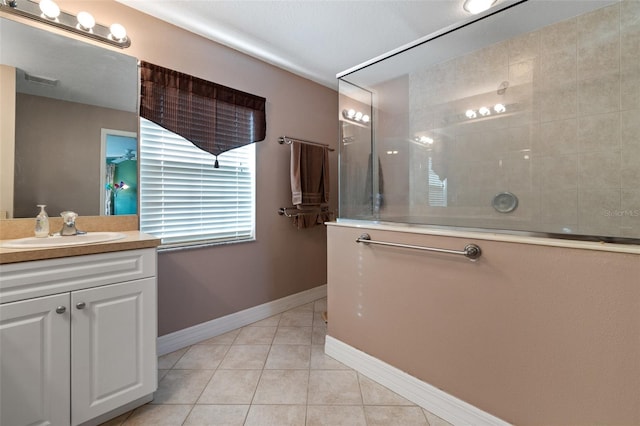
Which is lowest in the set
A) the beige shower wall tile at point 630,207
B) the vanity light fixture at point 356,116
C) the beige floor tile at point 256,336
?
the beige floor tile at point 256,336

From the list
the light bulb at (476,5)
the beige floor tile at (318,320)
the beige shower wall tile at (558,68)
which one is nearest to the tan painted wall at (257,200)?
the beige floor tile at (318,320)

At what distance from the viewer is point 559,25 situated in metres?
1.68

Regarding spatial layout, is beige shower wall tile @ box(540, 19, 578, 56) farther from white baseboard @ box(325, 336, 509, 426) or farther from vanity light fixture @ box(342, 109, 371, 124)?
white baseboard @ box(325, 336, 509, 426)

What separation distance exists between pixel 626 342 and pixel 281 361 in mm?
1653

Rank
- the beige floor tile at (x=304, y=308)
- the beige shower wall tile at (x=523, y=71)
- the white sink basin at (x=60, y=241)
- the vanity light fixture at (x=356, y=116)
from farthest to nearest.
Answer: the beige floor tile at (x=304, y=308), the vanity light fixture at (x=356, y=116), the beige shower wall tile at (x=523, y=71), the white sink basin at (x=60, y=241)

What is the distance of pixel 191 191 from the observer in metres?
2.04

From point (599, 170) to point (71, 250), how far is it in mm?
2781

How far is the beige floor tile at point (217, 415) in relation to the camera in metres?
1.27

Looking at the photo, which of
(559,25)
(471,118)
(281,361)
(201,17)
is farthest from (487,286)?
(201,17)

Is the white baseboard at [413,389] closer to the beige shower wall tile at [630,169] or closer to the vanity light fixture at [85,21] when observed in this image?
the beige shower wall tile at [630,169]

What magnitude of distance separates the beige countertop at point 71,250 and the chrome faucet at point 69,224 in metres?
0.40

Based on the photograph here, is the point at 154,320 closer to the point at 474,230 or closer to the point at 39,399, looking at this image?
the point at 39,399

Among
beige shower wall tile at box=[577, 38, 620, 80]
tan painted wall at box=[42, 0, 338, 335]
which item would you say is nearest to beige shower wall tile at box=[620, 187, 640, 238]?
beige shower wall tile at box=[577, 38, 620, 80]

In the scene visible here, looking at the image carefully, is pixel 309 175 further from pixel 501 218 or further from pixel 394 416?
pixel 394 416
